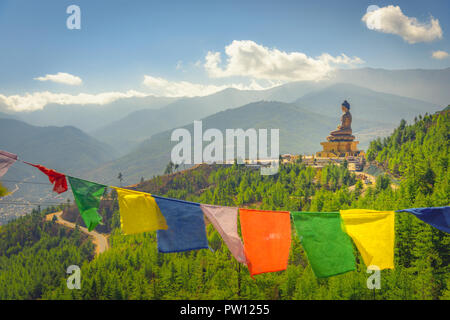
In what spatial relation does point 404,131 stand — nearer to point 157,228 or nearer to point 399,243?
point 399,243

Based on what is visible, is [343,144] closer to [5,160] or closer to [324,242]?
[324,242]

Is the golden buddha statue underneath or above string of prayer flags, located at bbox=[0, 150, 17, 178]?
above

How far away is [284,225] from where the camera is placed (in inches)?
420

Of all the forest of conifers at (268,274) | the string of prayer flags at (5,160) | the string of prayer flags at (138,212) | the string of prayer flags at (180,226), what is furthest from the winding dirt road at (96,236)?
the string of prayer flags at (138,212)

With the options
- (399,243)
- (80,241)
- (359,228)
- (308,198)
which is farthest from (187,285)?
(80,241)

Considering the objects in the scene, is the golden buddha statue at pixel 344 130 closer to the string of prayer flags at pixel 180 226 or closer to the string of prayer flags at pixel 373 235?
the string of prayer flags at pixel 373 235

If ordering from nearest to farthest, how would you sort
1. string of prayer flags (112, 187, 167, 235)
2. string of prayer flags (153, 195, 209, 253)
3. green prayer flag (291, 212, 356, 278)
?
green prayer flag (291, 212, 356, 278) < string of prayer flags (112, 187, 167, 235) < string of prayer flags (153, 195, 209, 253)

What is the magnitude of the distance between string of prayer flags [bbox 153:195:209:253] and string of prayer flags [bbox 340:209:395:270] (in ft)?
15.7

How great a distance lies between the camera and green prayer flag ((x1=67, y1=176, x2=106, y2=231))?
34.9 ft

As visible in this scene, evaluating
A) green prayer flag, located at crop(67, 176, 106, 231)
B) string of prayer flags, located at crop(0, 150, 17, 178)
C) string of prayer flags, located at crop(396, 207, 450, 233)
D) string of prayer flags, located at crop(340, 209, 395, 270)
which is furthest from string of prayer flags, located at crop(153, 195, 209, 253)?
string of prayer flags, located at crop(396, 207, 450, 233)

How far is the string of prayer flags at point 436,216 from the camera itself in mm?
9977

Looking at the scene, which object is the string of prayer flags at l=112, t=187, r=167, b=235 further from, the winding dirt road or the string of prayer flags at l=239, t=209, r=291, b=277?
the winding dirt road

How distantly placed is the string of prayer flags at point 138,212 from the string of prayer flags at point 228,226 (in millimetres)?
1702
